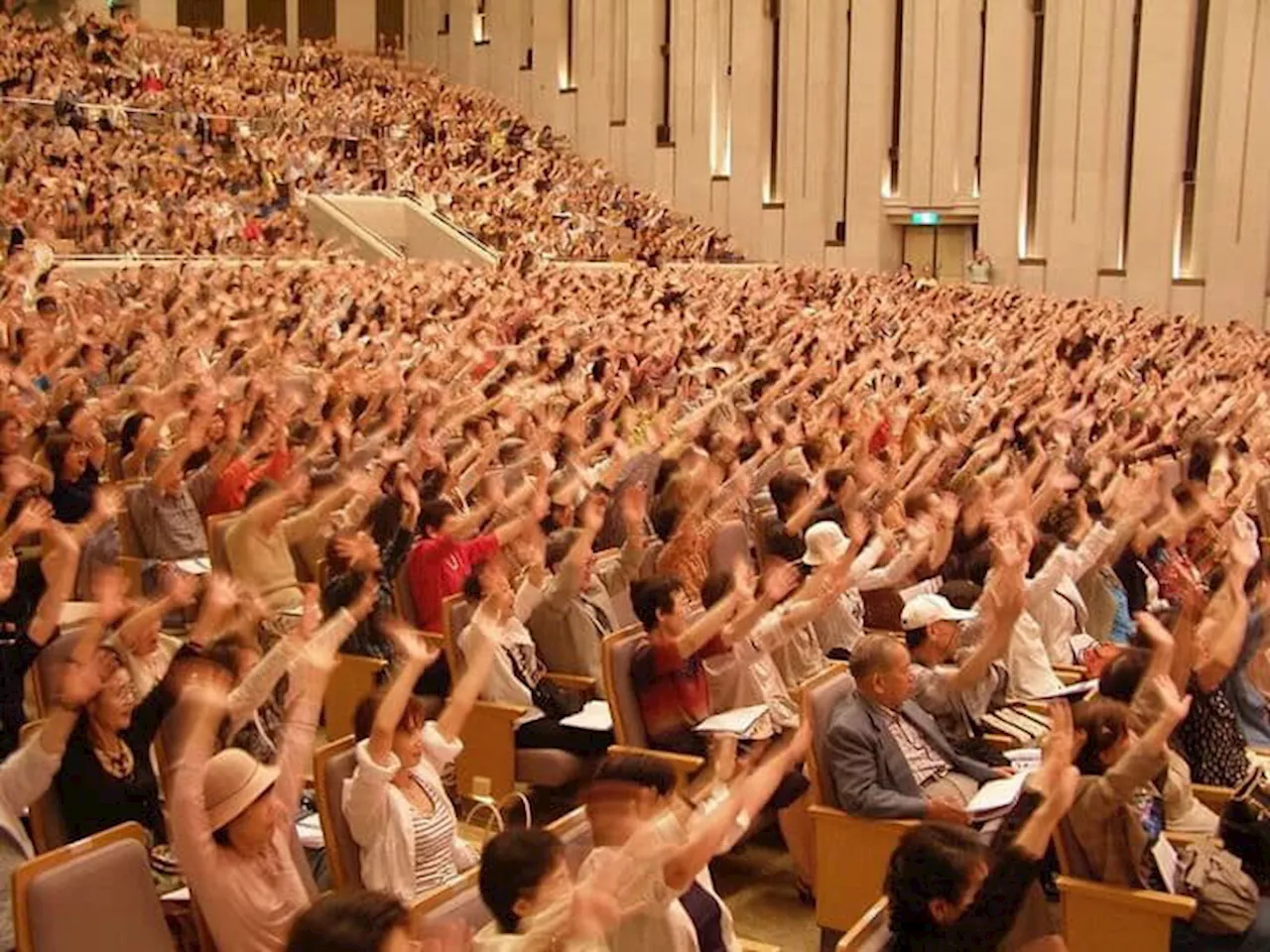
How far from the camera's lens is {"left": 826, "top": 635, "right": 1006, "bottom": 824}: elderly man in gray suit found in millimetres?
4297

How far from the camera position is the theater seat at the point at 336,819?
3.78 m

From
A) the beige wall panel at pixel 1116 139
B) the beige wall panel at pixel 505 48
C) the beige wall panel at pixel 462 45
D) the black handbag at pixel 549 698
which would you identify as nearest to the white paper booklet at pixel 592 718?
the black handbag at pixel 549 698

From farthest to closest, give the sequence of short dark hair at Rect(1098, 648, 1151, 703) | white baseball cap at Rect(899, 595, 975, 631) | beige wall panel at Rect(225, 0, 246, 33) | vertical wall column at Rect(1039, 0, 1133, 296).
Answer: beige wall panel at Rect(225, 0, 246, 33), vertical wall column at Rect(1039, 0, 1133, 296), white baseball cap at Rect(899, 595, 975, 631), short dark hair at Rect(1098, 648, 1151, 703)

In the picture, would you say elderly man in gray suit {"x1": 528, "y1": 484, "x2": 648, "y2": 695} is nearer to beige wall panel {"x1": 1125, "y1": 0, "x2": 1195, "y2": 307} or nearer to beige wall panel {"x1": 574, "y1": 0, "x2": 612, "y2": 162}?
beige wall panel {"x1": 1125, "y1": 0, "x2": 1195, "y2": 307}

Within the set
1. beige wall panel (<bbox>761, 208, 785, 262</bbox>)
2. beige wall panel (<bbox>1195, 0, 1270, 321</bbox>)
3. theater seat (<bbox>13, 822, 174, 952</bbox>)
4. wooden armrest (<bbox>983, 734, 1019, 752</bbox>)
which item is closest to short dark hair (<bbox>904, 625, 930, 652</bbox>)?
wooden armrest (<bbox>983, 734, 1019, 752</bbox>)

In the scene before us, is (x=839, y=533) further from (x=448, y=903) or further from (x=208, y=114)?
(x=208, y=114)

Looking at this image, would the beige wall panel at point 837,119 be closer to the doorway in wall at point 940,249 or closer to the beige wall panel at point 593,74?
the doorway in wall at point 940,249

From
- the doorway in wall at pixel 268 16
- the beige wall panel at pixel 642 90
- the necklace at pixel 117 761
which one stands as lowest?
the necklace at pixel 117 761

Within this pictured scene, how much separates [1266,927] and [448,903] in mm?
2158

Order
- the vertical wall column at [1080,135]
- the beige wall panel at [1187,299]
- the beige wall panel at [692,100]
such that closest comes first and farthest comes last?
the beige wall panel at [1187,299] → the vertical wall column at [1080,135] → the beige wall panel at [692,100]

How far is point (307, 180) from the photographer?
22.4 metres

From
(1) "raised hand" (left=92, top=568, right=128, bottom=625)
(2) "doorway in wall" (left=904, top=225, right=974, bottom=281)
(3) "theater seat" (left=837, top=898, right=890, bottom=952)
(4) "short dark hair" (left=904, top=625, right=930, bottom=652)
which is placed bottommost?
(3) "theater seat" (left=837, top=898, right=890, bottom=952)

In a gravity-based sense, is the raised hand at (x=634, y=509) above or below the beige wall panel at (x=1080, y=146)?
below

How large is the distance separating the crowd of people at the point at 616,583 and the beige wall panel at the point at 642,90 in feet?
53.6
